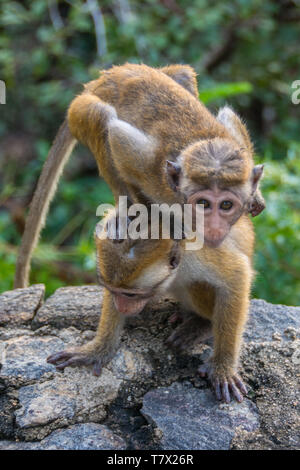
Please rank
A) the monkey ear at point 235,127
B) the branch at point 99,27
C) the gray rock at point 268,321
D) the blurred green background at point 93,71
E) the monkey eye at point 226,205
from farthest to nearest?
1. the branch at point 99,27
2. the blurred green background at point 93,71
3. the monkey ear at point 235,127
4. the gray rock at point 268,321
5. the monkey eye at point 226,205

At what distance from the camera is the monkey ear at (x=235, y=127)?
363 centimetres

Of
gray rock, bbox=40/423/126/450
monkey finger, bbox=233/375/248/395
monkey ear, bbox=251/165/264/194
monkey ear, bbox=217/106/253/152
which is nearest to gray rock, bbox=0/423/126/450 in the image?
gray rock, bbox=40/423/126/450

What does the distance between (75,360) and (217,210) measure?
1.09 metres

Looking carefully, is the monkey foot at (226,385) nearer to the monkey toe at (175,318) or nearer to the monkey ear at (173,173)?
the monkey toe at (175,318)

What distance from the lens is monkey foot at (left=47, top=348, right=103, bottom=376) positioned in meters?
3.21

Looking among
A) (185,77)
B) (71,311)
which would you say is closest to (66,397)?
(71,311)

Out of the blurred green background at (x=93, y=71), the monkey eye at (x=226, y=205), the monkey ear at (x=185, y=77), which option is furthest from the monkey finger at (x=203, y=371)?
the blurred green background at (x=93, y=71)

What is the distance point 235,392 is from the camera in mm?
3084

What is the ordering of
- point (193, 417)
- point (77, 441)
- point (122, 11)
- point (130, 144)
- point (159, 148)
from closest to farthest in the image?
point (77, 441)
point (193, 417)
point (159, 148)
point (130, 144)
point (122, 11)

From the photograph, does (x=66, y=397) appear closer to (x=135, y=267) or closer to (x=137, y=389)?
(x=137, y=389)

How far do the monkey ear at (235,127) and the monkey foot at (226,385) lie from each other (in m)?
1.30

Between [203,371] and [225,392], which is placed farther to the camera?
[203,371]

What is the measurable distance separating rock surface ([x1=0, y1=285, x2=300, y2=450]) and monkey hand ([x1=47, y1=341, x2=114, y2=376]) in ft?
0.11
